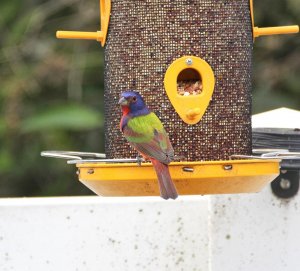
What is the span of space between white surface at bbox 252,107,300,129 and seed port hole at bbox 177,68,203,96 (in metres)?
0.44

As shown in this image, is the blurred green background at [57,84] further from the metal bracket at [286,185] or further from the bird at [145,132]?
the bird at [145,132]

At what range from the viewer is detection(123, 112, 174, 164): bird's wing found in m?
6.60

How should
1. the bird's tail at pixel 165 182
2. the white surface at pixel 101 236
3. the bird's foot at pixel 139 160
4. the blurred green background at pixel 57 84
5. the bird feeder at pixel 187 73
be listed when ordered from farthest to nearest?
1. the blurred green background at pixel 57 84
2. the white surface at pixel 101 236
3. the bird feeder at pixel 187 73
4. the bird's foot at pixel 139 160
5. the bird's tail at pixel 165 182

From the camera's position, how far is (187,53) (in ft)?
22.8

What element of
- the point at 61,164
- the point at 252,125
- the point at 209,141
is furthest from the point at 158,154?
the point at 61,164

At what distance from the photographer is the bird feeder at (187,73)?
6.94 metres

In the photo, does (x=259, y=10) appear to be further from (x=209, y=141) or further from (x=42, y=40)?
(x=209, y=141)

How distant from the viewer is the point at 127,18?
23.3ft

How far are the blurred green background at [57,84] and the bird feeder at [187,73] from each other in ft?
9.28

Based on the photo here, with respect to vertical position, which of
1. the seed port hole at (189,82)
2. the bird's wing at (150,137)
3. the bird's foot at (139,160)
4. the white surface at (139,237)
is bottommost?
the white surface at (139,237)

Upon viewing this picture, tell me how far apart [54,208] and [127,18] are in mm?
1012

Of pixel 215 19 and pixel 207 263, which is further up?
pixel 215 19

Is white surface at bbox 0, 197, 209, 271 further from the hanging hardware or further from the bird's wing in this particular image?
the hanging hardware

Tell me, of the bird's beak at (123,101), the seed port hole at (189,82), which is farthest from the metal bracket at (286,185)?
the bird's beak at (123,101)
